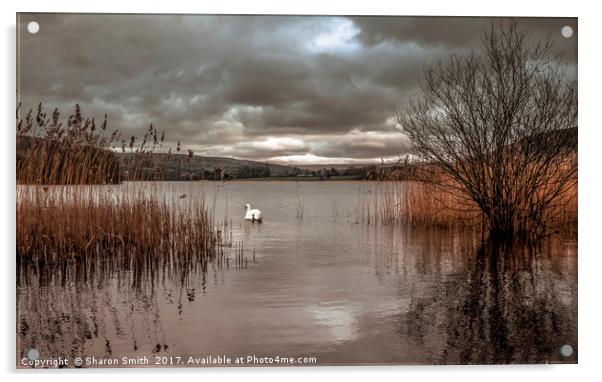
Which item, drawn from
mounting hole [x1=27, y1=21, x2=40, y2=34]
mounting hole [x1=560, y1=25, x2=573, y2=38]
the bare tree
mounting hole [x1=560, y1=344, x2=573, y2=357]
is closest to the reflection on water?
mounting hole [x1=560, y1=344, x2=573, y2=357]

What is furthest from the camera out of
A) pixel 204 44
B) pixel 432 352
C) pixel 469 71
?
pixel 469 71

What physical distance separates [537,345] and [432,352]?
2.17ft

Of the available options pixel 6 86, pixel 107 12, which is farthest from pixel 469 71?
pixel 6 86

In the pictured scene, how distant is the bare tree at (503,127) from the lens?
3.81 meters

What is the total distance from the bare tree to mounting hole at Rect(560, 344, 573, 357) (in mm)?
923

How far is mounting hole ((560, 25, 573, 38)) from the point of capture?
3.70 meters

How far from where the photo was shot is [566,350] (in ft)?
11.5

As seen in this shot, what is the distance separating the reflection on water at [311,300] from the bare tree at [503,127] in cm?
36

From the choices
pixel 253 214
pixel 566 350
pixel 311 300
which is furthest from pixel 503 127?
pixel 253 214

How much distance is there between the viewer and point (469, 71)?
396 cm

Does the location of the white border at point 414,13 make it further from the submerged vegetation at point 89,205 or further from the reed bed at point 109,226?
the reed bed at point 109,226
